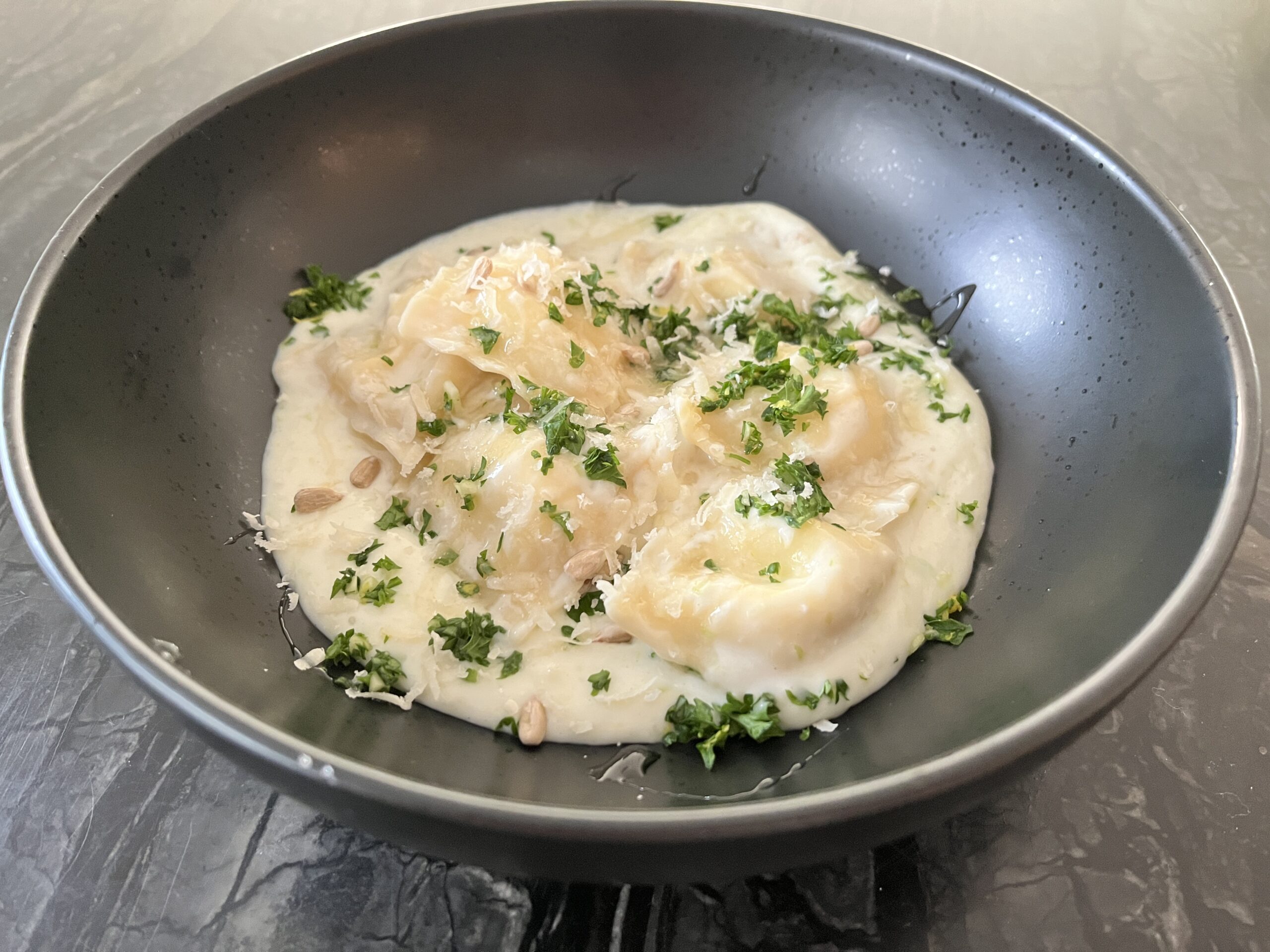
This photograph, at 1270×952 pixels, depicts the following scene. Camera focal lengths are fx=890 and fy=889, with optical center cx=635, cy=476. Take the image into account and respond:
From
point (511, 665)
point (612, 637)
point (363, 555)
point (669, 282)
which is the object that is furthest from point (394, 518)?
point (669, 282)

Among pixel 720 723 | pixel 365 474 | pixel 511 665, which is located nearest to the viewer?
pixel 720 723

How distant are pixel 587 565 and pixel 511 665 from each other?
266mm

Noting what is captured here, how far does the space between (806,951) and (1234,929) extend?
755mm

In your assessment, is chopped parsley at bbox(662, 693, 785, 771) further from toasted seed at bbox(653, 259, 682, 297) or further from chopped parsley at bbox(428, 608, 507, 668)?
toasted seed at bbox(653, 259, 682, 297)

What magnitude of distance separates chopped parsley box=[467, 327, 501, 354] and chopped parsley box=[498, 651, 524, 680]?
0.78m

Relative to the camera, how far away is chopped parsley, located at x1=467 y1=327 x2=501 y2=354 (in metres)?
2.18

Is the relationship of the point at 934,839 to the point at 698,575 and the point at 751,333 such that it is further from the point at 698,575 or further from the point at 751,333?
the point at 751,333

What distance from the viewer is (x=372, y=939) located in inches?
60.2

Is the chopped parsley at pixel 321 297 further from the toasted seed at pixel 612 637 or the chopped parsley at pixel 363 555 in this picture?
the toasted seed at pixel 612 637

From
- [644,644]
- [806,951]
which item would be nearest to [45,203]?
[644,644]

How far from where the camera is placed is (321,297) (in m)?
2.47

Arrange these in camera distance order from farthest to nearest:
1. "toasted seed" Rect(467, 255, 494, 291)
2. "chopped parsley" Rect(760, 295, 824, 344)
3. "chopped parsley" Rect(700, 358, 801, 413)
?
"chopped parsley" Rect(760, 295, 824, 344)
"toasted seed" Rect(467, 255, 494, 291)
"chopped parsley" Rect(700, 358, 801, 413)

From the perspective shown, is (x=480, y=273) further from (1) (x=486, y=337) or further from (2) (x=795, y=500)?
(2) (x=795, y=500)

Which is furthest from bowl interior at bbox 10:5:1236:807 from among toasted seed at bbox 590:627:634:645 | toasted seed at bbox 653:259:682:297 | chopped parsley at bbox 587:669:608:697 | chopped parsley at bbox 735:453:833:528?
toasted seed at bbox 653:259:682:297
